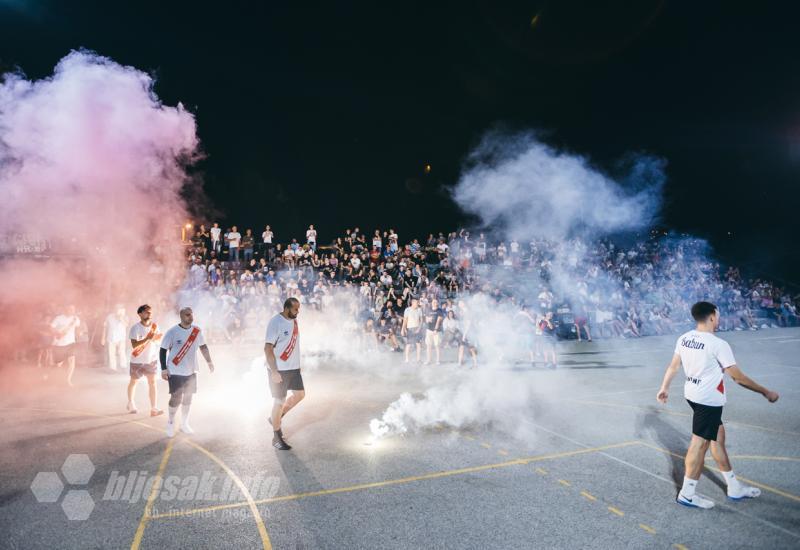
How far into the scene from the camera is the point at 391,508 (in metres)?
3.79

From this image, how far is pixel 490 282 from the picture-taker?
18969 mm

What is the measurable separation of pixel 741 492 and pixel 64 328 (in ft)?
36.9

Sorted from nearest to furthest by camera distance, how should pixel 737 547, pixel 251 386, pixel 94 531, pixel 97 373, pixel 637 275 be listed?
pixel 737 547, pixel 94 531, pixel 251 386, pixel 97 373, pixel 637 275

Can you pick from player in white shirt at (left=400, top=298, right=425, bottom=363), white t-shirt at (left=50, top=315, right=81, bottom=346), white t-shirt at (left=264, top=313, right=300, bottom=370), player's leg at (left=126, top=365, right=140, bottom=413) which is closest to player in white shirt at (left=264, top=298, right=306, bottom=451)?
white t-shirt at (left=264, top=313, right=300, bottom=370)

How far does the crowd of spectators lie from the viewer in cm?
1574

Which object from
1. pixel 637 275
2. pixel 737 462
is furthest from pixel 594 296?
pixel 737 462

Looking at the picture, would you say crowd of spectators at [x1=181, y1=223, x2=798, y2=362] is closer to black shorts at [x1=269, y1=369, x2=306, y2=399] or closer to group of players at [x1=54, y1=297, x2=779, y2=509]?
group of players at [x1=54, y1=297, x2=779, y2=509]

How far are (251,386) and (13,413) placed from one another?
143 inches

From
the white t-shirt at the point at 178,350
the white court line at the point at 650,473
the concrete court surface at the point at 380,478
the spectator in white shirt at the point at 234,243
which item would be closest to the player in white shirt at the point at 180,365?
the white t-shirt at the point at 178,350

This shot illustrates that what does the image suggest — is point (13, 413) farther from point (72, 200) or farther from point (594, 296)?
point (594, 296)

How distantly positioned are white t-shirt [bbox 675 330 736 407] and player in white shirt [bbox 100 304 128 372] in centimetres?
1147

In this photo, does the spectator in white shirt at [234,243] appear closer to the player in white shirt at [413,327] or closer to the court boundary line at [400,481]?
the player in white shirt at [413,327]

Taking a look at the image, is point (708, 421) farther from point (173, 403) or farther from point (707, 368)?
point (173, 403)

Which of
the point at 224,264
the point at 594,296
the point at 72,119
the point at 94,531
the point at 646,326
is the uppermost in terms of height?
the point at 72,119
